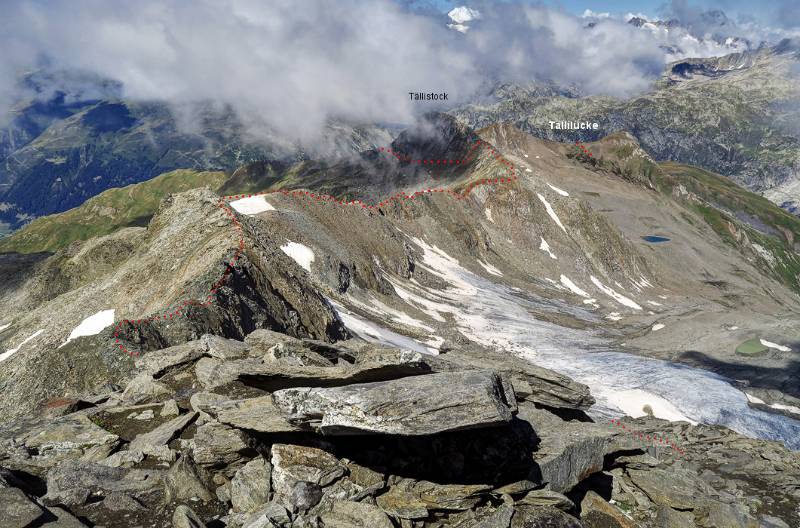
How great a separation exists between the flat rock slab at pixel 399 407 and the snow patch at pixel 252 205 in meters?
65.0

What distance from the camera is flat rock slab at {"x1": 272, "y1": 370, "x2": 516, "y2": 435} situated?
13.6 m

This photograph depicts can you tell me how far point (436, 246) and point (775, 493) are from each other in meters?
86.5

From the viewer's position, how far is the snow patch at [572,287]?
114 metres

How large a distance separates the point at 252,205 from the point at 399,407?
230 ft

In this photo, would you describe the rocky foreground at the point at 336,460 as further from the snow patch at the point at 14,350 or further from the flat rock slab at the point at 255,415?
the snow patch at the point at 14,350

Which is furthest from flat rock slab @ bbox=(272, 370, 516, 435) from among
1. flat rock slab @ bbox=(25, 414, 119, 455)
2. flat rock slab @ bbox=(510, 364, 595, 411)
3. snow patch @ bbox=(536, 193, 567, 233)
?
snow patch @ bbox=(536, 193, 567, 233)

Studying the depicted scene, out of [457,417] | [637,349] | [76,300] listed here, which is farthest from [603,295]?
[457,417]

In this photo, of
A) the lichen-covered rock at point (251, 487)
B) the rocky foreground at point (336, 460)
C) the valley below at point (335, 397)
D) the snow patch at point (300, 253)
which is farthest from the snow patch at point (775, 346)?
the lichen-covered rock at point (251, 487)

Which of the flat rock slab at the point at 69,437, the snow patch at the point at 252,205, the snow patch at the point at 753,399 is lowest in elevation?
the snow patch at the point at 753,399

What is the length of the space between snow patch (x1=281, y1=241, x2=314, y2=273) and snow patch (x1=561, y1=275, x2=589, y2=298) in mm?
66434

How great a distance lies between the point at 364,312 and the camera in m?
63.3

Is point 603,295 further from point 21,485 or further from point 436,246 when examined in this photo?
point 21,485

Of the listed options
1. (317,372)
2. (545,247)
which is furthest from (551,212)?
(317,372)

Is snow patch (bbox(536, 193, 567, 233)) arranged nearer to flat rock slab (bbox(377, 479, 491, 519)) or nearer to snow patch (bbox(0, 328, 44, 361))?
snow patch (bbox(0, 328, 44, 361))
